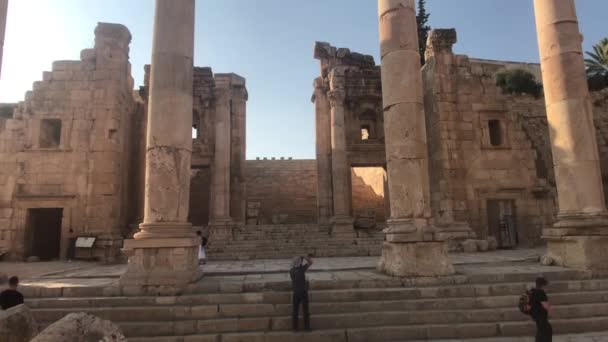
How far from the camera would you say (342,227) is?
17.7 meters

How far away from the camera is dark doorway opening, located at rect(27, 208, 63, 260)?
56.7 feet

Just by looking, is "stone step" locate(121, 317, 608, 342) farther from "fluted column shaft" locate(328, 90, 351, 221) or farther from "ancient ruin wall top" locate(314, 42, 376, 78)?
"ancient ruin wall top" locate(314, 42, 376, 78)

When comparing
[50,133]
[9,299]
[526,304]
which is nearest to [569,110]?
[526,304]

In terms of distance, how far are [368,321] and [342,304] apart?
0.57 m

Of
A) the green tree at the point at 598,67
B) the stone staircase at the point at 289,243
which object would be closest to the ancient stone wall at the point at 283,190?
the stone staircase at the point at 289,243

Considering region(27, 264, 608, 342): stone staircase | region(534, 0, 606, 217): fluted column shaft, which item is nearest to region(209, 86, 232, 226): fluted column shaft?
region(27, 264, 608, 342): stone staircase

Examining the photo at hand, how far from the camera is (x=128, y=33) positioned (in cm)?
1756

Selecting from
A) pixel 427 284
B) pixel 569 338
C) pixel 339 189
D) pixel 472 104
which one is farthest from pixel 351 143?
pixel 569 338

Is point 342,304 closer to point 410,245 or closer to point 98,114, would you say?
point 410,245

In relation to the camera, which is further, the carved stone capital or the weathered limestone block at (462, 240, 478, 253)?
the carved stone capital

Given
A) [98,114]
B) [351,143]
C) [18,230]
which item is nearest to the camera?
[18,230]

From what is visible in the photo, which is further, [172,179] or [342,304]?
[172,179]

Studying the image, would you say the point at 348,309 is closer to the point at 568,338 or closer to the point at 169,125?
the point at 568,338

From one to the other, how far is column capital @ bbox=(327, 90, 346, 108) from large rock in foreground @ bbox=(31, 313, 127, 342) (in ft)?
54.4
